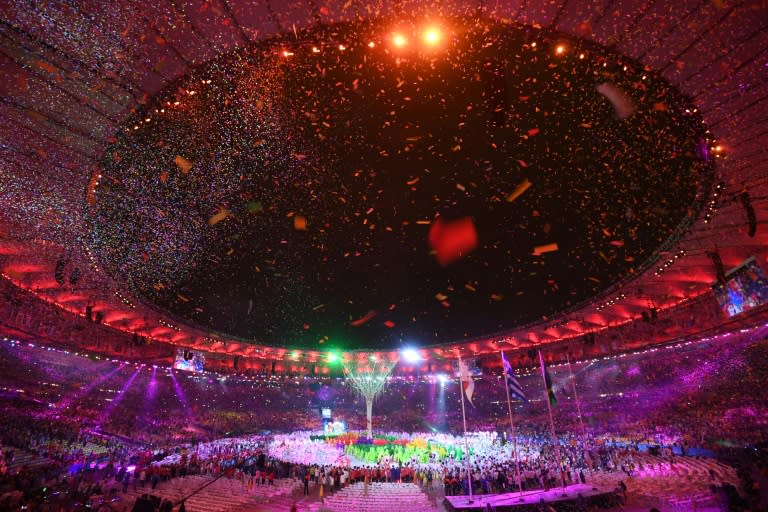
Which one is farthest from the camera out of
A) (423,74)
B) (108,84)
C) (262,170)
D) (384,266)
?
(384,266)

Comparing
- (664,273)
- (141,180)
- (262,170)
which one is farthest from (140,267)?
(664,273)

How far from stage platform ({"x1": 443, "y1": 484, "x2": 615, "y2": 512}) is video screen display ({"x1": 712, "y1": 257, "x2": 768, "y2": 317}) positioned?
31.2ft

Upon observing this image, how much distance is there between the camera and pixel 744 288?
15102mm

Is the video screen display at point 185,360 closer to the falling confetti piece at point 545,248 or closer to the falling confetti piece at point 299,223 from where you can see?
the falling confetti piece at point 299,223

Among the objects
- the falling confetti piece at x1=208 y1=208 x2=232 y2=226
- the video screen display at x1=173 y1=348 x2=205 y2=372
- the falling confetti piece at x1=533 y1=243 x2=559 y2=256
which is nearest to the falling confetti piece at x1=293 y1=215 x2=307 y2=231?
the falling confetti piece at x1=208 y1=208 x2=232 y2=226

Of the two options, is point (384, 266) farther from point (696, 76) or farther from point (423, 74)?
point (696, 76)

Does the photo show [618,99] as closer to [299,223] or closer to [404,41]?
[404,41]

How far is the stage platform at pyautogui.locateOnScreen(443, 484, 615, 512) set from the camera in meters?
14.6

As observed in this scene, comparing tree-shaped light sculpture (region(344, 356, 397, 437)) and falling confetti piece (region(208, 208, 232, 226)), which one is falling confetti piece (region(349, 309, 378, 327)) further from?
falling confetti piece (region(208, 208, 232, 226))

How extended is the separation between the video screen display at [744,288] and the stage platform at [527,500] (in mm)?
9519

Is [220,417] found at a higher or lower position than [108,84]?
lower

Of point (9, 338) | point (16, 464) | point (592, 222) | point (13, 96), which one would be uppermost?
point (592, 222)

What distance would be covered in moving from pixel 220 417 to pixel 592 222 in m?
48.3

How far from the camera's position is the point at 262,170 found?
516 inches
